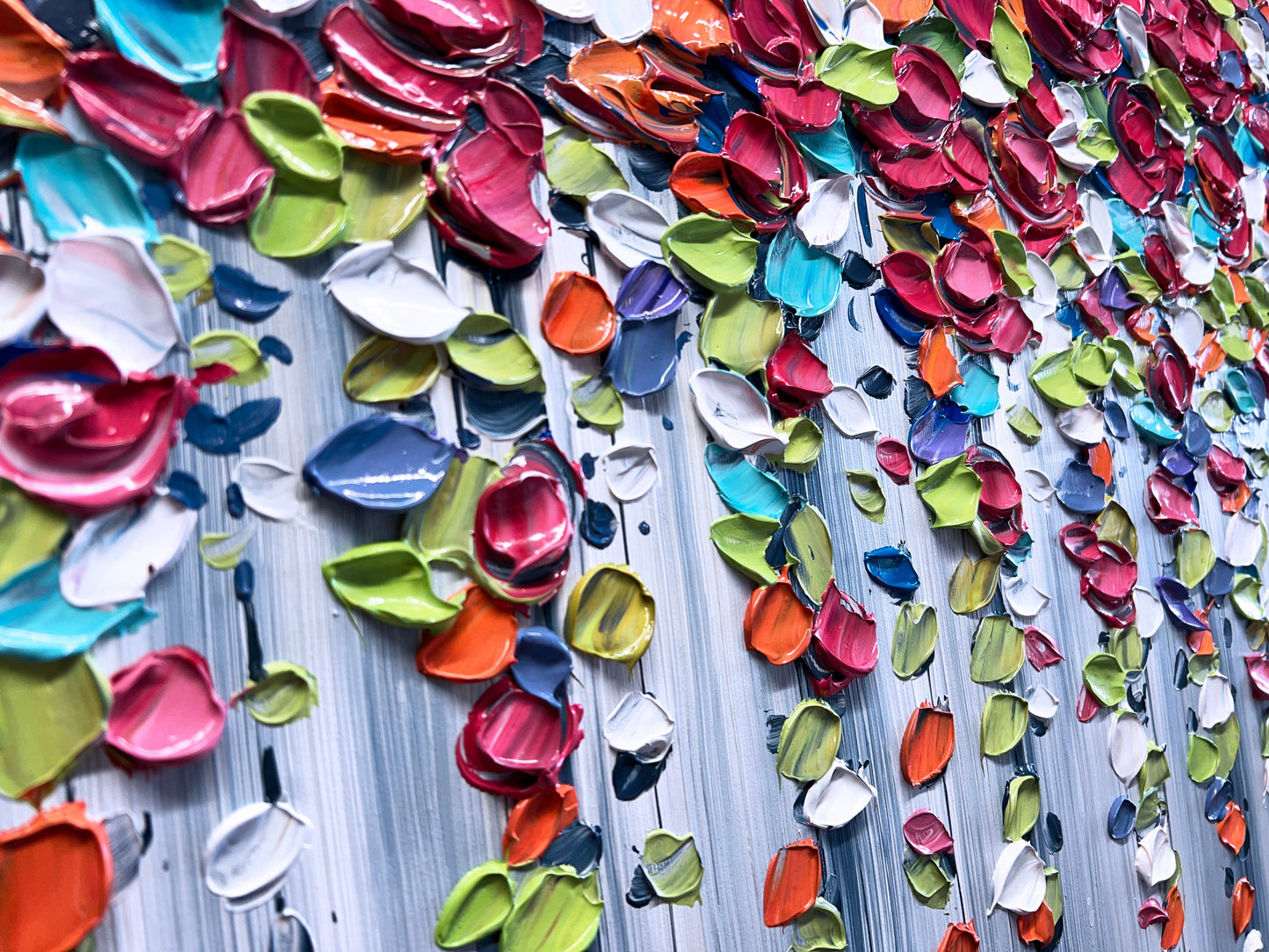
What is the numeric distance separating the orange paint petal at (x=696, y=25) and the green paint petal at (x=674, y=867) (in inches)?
15.5

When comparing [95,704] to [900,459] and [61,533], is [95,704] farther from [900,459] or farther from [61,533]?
[900,459]

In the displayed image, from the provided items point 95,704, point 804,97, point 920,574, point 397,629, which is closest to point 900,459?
point 920,574

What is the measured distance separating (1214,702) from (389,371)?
2.54 ft

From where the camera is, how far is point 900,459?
581 mm

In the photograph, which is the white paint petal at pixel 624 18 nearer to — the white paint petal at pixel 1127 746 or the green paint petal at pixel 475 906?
the green paint petal at pixel 475 906

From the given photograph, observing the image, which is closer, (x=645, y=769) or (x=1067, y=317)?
(x=645, y=769)

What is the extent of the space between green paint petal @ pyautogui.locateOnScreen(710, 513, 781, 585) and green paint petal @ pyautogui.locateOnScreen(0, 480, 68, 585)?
290 mm

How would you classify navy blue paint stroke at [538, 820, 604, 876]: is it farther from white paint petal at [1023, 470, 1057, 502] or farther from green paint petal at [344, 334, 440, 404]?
white paint petal at [1023, 470, 1057, 502]

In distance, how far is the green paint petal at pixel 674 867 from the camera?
444 mm

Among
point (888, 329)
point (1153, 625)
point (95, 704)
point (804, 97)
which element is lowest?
point (1153, 625)

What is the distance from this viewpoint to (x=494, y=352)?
0.42 m

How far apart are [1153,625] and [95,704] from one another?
0.74m

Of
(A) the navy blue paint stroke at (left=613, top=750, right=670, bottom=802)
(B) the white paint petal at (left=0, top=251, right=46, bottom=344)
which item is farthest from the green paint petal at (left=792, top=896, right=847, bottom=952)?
(B) the white paint petal at (left=0, top=251, right=46, bottom=344)

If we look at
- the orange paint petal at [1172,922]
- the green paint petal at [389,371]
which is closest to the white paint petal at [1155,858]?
the orange paint petal at [1172,922]
